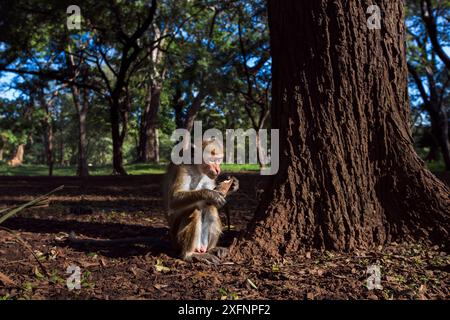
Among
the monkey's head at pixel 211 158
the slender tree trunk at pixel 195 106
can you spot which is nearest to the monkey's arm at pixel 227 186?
the monkey's head at pixel 211 158

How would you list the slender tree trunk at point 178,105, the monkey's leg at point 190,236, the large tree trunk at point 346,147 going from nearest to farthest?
1. the large tree trunk at point 346,147
2. the monkey's leg at point 190,236
3. the slender tree trunk at point 178,105

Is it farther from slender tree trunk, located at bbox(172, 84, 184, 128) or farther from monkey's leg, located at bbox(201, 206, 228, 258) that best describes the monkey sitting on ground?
slender tree trunk, located at bbox(172, 84, 184, 128)

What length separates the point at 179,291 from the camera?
368 centimetres

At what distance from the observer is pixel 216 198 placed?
4953 millimetres

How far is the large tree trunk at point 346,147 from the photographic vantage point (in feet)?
14.5

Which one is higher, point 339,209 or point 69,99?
point 69,99

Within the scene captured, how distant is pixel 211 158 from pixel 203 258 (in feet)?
4.07

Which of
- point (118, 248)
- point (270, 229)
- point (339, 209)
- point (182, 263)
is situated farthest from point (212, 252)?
point (339, 209)

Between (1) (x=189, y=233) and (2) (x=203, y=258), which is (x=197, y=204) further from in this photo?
(2) (x=203, y=258)

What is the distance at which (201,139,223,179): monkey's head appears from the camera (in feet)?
17.1

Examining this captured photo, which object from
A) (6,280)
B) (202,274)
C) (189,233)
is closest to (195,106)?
(189,233)

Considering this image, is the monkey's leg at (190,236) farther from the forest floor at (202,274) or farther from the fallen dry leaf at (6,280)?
the fallen dry leaf at (6,280)

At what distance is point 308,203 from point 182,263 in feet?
4.98

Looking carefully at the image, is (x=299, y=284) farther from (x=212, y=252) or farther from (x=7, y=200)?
(x=7, y=200)
